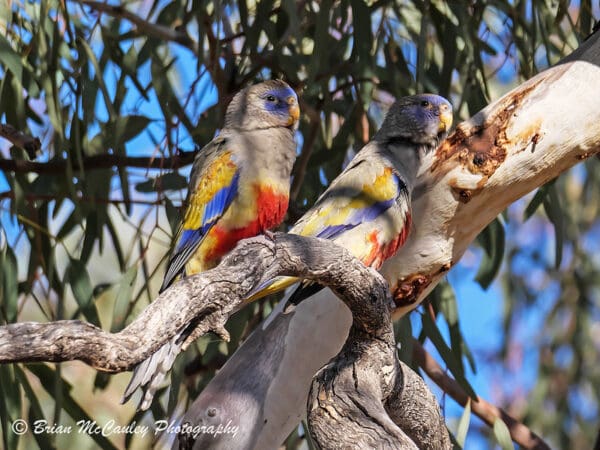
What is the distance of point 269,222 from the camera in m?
2.23

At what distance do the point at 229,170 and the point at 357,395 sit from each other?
2.56ft

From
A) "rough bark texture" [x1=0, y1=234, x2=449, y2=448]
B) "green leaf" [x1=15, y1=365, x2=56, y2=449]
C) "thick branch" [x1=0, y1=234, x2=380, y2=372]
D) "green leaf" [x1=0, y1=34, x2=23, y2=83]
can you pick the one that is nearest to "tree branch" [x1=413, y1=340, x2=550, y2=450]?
"rough bark texture" [x1=0, y1=234, x2=449, y2=448]

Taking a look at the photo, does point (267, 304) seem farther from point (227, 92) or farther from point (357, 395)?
point (357, 395)

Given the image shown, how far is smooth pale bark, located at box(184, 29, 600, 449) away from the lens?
6.82ft

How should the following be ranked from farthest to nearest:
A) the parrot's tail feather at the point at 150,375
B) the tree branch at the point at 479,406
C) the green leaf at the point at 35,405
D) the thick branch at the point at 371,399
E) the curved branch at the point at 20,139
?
1. the tree branch at the point at 479,406
2. the green leaf at the point at 35,405
3. the curved branch at the point at 20,139
4. the parrot's tail feather at the point at 150,375
5. the thick branch at the point at 371,399

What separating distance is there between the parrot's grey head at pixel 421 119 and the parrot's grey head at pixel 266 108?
0.25 meters

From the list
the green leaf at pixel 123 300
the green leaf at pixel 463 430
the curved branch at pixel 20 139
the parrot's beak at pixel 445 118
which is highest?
the curved branch at pixel 20 139

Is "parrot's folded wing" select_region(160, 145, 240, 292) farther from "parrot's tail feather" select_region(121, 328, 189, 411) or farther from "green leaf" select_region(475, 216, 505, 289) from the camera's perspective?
"green leaf" select_region(475, 216, 505, 289)

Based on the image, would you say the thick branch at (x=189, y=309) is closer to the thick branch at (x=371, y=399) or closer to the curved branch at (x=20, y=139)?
the thick branch at (x=371, y=399)

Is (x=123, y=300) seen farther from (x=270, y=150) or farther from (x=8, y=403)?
(x=270, y=150)

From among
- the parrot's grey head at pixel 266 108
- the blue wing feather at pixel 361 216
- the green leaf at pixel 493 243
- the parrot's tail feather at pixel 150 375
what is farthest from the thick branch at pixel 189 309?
the green leaf at pixel 493 243

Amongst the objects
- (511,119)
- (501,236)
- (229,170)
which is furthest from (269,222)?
(501,236)

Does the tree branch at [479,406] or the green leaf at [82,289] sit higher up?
the green leaf at [82,289]

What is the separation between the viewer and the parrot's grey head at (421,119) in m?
2.47
